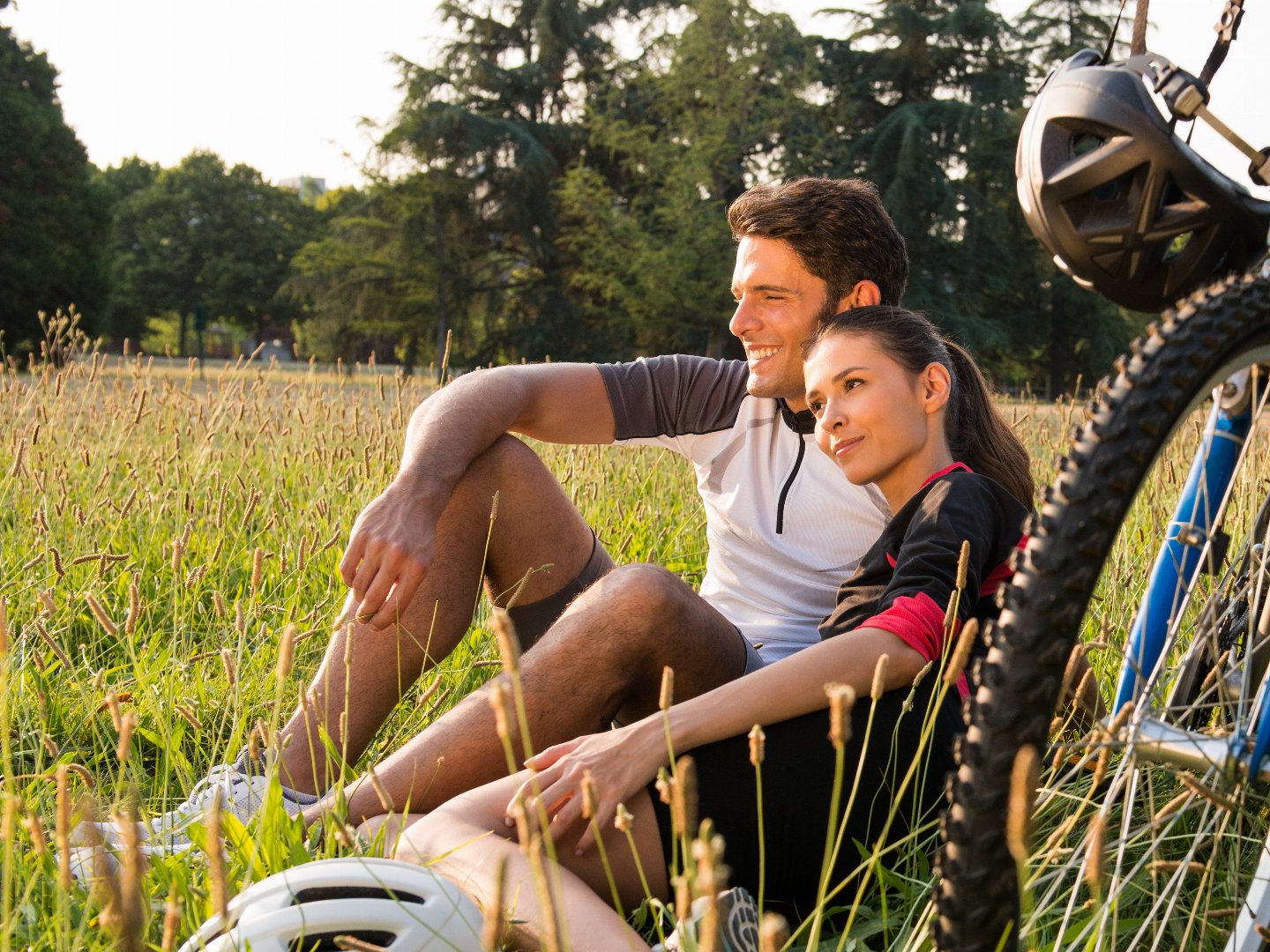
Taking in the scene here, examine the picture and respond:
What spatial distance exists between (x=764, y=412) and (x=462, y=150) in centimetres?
3106

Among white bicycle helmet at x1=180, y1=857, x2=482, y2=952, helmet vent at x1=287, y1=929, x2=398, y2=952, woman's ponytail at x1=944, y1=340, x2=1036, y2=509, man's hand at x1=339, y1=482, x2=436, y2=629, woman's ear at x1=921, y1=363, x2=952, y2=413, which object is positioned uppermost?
woman's ear at x1=921, y1=363, x2=952, y2=413

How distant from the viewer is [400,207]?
3262cm

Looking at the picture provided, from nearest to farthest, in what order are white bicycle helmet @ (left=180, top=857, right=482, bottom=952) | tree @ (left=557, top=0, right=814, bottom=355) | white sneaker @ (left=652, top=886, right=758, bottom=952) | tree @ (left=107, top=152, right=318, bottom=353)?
1. white bicycle helmet @ (left=180, top=857, right=482, bottom=952)
2. white sneaker @ (left=652, top=886, right=758, bottom=952)
3. tree @ (left=557, top=0, right=814, bottom=355)
4. tree @ (left=107, top=152, right=318, bottom=353)

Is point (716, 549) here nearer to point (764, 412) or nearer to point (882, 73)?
point (764, 412)

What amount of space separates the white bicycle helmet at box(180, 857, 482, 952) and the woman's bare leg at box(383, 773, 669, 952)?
0.62ft

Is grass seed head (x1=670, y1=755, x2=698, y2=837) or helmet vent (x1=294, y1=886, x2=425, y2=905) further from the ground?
grass seed head (x1=670, y1=755, x2=698, y2=837)

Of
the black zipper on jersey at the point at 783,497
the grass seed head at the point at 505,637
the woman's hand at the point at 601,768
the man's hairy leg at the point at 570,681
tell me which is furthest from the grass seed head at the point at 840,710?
the black zipper on jersey at the point at 783,497

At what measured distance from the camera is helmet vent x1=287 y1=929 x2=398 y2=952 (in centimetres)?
133

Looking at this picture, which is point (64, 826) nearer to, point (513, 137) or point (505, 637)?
point (505, 637)

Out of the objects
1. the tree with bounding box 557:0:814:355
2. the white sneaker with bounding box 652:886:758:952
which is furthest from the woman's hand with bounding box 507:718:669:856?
the tree with bounding box 557:0:814:355

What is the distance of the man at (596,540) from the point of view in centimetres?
212

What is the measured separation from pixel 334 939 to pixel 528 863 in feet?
1.27

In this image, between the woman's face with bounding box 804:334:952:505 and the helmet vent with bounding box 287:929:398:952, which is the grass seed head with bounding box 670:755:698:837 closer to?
the helmet vent with bounding box 287:929:398:952

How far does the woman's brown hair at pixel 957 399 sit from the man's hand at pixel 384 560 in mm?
946
